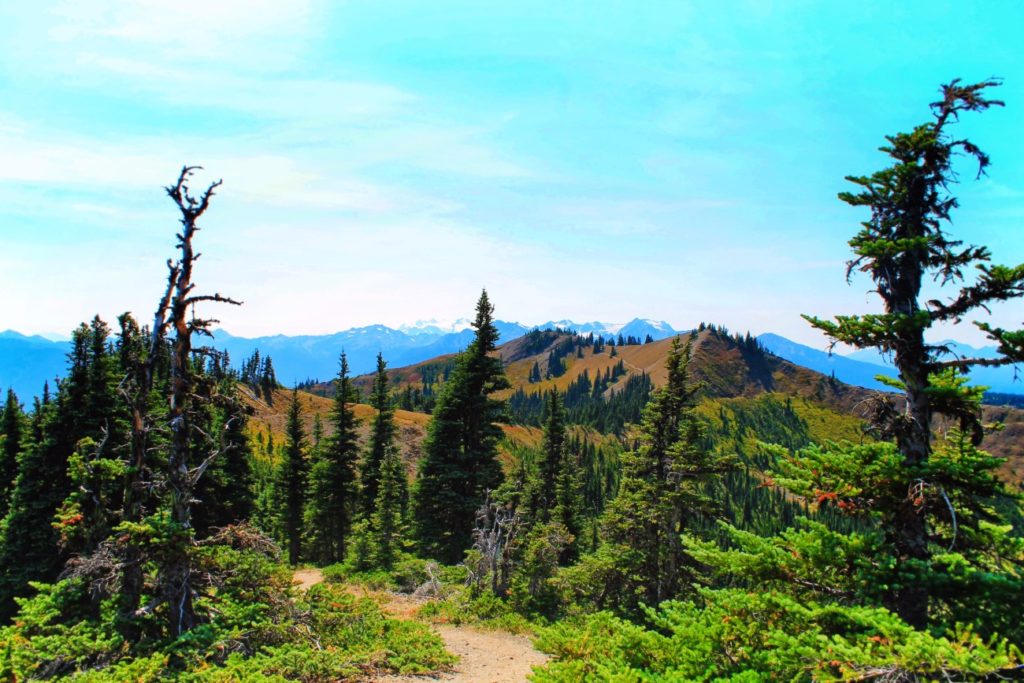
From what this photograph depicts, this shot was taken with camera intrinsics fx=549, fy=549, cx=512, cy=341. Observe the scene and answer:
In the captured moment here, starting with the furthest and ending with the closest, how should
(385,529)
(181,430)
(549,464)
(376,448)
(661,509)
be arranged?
(376,448)
(549,464)
(385,529)
(661,509)
(181,430)

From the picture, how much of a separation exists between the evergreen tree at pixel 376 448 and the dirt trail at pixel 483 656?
69.9 feet

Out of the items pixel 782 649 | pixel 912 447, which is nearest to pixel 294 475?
pixel 782 649

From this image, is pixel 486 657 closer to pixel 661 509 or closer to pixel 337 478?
pixel 661 509

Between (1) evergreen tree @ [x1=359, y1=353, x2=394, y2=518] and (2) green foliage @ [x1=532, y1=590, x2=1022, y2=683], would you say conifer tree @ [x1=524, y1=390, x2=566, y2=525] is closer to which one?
(1) evergreen tree @ [x1=359, y1=353, x2=394, y2=518]

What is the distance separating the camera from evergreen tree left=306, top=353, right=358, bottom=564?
40531mm

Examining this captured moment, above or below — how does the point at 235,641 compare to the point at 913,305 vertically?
below

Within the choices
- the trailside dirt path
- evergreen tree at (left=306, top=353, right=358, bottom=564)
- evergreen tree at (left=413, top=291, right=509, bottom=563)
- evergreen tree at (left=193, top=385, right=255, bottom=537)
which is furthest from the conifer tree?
evergreen tree at (left=193, top=385, right=255, bottom=537)

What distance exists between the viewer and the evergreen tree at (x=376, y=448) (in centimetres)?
4338

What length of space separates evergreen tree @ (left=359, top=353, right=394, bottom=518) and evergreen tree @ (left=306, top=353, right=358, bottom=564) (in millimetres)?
1302

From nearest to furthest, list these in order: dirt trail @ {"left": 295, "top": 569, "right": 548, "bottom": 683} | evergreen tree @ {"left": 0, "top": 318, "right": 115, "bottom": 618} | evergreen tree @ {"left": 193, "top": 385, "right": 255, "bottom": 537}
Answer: dirt trail @ {"left": 295, "top": 569, "right": 548, "bottom": 683}
evergreen tree @ {"left": 0, "top": 318, "right": 115, "bottom": 618}
evergreen tree @ {"left": 193, "top": 385, "right": 255, "bottom": 537}

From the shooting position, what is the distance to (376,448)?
1772 inches

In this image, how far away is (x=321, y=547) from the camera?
46469 millimetres

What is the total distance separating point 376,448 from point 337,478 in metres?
4.95

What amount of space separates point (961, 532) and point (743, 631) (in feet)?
11.9
